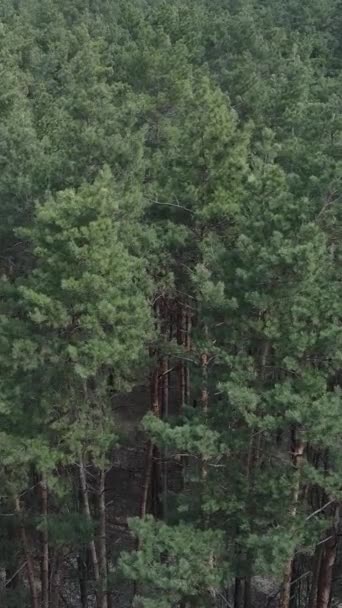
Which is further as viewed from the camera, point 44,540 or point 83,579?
point 83,579

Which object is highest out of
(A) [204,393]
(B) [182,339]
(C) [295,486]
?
(B) [182,339]

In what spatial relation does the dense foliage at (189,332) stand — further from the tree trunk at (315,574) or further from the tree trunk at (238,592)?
the tree trunk at (238,592)

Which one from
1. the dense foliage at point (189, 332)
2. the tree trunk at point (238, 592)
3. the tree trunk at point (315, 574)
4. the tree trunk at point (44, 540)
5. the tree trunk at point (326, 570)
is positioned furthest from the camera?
the tree trunk at point (238, 592)

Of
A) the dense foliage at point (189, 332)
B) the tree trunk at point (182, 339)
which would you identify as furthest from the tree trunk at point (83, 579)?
the tree trunk at point (182, 339)

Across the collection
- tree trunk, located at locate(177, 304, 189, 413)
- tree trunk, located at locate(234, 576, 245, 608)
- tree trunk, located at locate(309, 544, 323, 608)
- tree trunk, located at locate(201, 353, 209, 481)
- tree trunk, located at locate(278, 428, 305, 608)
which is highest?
tree trunk, located at locate(177, 304, 189, 413)

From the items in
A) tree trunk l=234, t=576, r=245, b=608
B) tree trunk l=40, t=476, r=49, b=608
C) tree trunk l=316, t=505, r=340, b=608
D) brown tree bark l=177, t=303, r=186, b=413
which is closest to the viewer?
tree trunk l=316, t=505, r=340, b=608

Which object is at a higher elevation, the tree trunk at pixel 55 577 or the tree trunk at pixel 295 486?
the tree trunk at pixel 295 486

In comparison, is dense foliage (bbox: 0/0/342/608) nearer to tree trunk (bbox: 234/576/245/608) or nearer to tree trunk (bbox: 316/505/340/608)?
tree trunk (bbox: 316/505/340/608)

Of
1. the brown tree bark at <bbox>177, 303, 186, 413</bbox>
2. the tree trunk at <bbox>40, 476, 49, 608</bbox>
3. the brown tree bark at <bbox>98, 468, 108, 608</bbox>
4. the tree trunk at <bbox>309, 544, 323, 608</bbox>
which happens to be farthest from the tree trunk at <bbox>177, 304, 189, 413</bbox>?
the tree trunk at <bbox>309, 544, 323, 608</bbox>

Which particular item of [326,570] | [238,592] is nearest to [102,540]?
[326,570]

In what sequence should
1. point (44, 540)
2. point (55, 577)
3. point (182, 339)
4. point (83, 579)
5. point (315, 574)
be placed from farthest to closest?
point (182, 339), point (83, 579), point (55, 577), point (315, 574), point (44, 540)

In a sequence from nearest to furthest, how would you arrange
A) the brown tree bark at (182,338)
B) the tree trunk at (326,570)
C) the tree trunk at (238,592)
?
1. the tree trunk at (326,570)
2. the tree trunk at (238,592)
3. the brown tree bark at (182,338)

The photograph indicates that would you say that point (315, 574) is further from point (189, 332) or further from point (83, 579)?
point (83, 579)

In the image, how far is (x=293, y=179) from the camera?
14.9 meters
